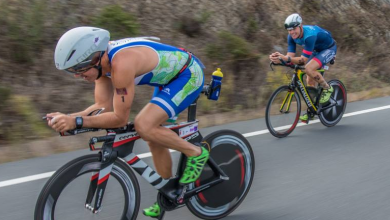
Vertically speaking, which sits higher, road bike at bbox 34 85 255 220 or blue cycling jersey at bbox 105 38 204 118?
blue cycling jersey at bbox 105 38 204 118

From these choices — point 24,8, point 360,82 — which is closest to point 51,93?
point 24,8

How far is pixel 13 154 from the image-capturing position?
5.93 metres

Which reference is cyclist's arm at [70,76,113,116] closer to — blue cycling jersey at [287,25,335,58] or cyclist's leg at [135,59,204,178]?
cyclist's leg at [135,59,204,178]

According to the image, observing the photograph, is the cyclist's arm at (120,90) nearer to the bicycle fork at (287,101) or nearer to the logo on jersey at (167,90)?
the logo on jersey at (167,90)

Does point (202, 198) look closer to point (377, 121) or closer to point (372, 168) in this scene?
point (372, 168)

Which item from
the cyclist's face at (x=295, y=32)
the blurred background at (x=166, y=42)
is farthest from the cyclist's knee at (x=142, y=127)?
the cyclist's face at (x=295, y=32)

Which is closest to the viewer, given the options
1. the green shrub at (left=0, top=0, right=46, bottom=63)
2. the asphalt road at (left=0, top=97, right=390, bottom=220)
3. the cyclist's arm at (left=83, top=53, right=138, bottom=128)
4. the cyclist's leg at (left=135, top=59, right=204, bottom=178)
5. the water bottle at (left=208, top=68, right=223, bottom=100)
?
the cyclist's arm at (left=83, top=53, right=138, bottom=128)

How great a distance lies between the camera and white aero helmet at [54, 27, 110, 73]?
3.06 meters

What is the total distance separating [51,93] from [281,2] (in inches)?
408

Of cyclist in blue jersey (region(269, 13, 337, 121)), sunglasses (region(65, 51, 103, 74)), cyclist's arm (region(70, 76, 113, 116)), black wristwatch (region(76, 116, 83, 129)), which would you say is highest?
sunglasses (region(65, 51, 103, 74))

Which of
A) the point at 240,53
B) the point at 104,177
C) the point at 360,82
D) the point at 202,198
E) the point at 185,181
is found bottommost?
the point at 360,82

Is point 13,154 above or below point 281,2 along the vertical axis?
above

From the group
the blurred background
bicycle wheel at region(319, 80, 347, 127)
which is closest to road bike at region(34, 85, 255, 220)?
the blurred background

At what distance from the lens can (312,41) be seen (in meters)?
7.16
